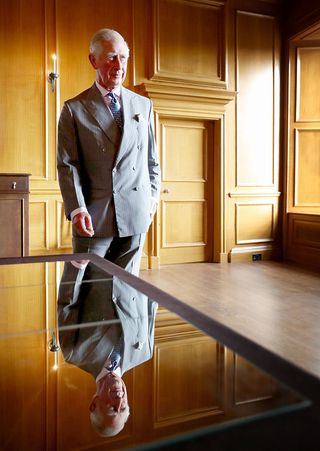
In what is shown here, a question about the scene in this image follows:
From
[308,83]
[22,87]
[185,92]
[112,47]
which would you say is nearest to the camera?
[112,47]

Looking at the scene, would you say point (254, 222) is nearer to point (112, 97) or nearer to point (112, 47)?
point (112, 97)

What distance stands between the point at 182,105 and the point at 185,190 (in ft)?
3.42

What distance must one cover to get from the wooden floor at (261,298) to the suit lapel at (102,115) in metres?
0.87

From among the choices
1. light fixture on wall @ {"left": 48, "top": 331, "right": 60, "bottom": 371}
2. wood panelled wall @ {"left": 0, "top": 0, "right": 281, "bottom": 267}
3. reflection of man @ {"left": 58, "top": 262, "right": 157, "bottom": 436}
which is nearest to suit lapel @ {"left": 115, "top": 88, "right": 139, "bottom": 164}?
reflection of man @ {"left": 58, "top": 262, "right": 157, "bottom": 436}

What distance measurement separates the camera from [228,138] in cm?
610

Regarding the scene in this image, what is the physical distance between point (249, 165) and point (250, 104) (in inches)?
31.3

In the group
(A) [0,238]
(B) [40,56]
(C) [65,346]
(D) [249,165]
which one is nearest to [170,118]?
(D) [249,165]

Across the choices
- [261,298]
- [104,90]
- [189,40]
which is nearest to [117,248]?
[104,90]

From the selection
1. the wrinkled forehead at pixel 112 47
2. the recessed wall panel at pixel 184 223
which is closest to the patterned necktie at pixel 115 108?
the wrinkled forehead at pixel 112 47

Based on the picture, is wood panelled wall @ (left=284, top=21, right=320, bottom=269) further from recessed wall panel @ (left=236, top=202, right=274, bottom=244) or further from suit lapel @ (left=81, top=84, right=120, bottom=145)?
suit lapel @ (left=81, top=84, right=120, bottom=145)

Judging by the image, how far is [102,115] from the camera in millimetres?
1656

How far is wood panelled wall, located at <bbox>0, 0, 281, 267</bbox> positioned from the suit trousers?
12.0ft

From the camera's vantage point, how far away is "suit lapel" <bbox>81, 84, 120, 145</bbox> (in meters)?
1.65

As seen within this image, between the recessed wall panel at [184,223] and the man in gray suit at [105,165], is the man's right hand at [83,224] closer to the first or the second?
the man in gray suit at [105,165]
